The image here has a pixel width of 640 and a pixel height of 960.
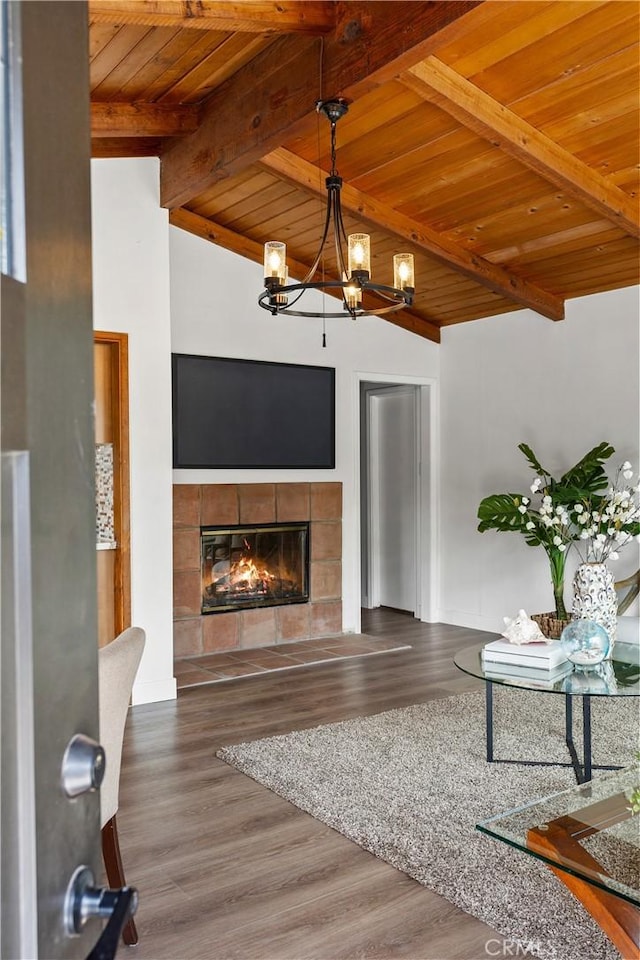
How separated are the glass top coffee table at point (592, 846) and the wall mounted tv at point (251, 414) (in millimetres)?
3997

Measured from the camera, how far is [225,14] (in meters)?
3.08

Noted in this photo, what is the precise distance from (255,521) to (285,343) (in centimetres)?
138

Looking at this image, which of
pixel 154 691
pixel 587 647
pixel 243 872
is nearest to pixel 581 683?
pixel 587 647

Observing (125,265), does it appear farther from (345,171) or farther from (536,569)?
(536,569)

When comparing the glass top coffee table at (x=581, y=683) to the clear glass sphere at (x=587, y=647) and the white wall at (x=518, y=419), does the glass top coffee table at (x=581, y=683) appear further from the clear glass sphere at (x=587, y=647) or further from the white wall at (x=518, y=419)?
the white wall at (x=518, y=419)

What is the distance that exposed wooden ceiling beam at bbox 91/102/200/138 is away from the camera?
4.05m

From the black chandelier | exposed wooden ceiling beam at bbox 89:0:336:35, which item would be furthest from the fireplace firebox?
exposed wooden ceiling beam at bbox 89:0:336:35

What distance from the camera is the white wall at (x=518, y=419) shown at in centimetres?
550

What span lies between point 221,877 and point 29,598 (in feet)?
7.42

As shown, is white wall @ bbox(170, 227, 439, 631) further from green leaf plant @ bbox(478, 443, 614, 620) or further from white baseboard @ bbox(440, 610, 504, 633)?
green leaf plant @ bbox(478, 443, 614, 620)

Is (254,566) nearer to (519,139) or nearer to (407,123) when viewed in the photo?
(407,123)

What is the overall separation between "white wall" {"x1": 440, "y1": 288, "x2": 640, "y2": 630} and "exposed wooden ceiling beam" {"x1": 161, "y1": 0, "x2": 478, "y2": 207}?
2898 mm

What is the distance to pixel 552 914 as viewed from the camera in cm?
225

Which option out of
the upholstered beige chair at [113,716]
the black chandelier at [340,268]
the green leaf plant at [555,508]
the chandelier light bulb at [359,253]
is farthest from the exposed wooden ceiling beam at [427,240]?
the upholstered beige chair at [113,716]
